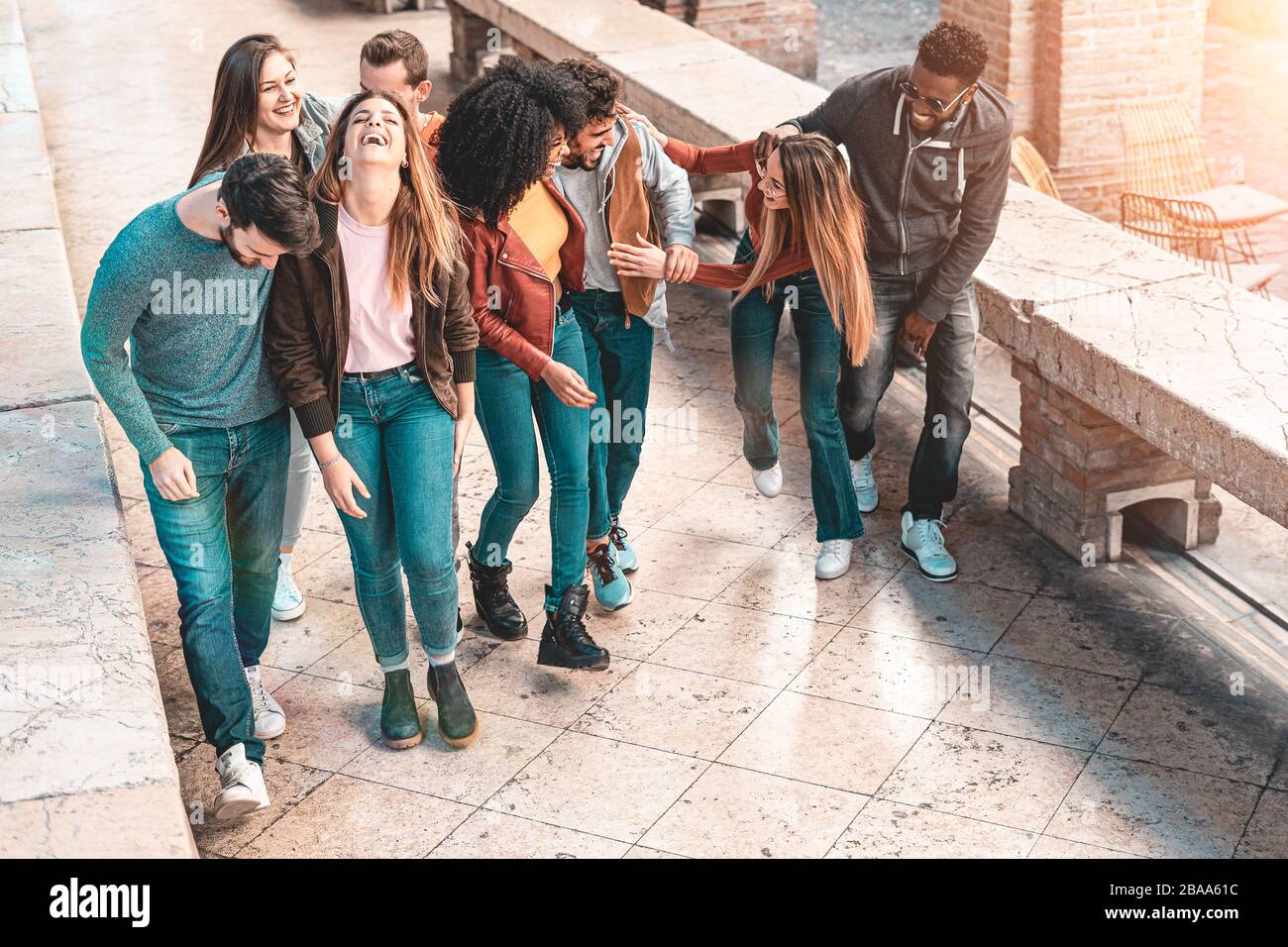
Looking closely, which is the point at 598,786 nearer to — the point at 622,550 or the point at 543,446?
the point at 543,446

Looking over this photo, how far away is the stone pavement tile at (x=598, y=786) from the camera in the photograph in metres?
3.75

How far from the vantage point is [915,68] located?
441cm

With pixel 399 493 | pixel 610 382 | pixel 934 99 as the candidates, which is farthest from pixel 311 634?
pixel 934 99

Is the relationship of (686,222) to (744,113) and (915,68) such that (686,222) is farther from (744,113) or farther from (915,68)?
(744,113)

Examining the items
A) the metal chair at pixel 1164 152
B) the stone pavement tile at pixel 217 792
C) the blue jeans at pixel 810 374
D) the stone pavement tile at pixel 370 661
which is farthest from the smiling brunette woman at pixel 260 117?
the metal chair at pixel 1164 152

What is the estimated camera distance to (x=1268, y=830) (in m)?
3.66

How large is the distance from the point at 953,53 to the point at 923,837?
7.04ft

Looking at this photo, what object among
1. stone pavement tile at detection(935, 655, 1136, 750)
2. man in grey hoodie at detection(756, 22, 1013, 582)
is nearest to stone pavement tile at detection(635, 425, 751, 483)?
man in grey hoodie at detection(756, 22, 1013, 582)

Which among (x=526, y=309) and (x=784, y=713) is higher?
(x=526, y=309)

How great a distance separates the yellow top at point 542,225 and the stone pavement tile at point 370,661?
1141 mm

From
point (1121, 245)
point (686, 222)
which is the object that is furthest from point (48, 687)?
point (1121, 245)

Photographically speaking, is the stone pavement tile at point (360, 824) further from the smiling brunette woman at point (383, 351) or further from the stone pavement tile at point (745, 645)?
the stone pavement tile at point (745, 645)

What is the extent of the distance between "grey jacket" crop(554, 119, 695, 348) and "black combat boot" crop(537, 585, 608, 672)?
2.77 feet
